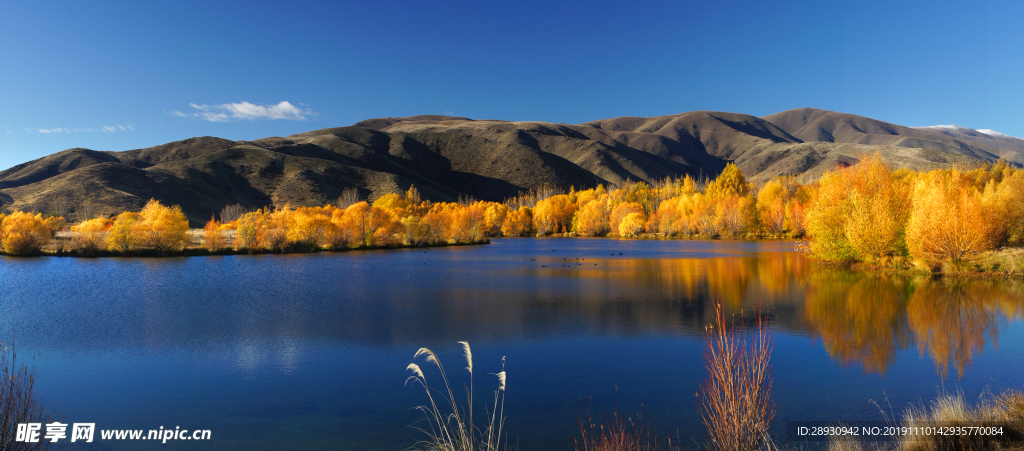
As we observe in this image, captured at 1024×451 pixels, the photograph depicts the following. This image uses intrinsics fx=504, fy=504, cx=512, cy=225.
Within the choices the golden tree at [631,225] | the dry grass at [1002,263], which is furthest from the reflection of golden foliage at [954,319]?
the golden tree at [631,225]

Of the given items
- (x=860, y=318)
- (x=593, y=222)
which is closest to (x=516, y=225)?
(x=593, y=222)

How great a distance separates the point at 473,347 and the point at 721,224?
3024 inches

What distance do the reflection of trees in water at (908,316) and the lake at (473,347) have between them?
106mm

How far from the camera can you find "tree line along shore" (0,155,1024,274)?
27.5 metres

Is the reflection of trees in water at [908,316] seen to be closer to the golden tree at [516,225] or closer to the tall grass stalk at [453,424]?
the tall grass stalk at [453,424]

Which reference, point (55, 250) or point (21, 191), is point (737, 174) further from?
point (21, 191)

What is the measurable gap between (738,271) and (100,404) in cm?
3203

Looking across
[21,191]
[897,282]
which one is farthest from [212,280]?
[21,191]

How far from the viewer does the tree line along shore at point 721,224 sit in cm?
2750

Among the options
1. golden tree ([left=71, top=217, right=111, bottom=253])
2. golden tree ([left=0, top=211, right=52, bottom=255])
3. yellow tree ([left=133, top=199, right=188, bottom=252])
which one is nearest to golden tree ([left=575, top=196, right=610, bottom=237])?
yellow tree ([left=133, top=199, right=188, bottom=252])

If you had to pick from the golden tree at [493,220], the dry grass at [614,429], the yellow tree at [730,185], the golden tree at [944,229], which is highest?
the yellow tree at [730,185]

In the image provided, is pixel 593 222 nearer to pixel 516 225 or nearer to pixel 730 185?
pixel 516 225

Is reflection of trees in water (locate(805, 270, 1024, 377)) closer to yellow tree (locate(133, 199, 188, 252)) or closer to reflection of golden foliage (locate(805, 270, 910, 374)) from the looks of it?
reflection of golden foliage (locate(805, 270, 910, 374))

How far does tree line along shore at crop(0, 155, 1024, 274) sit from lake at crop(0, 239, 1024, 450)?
12.8ft
